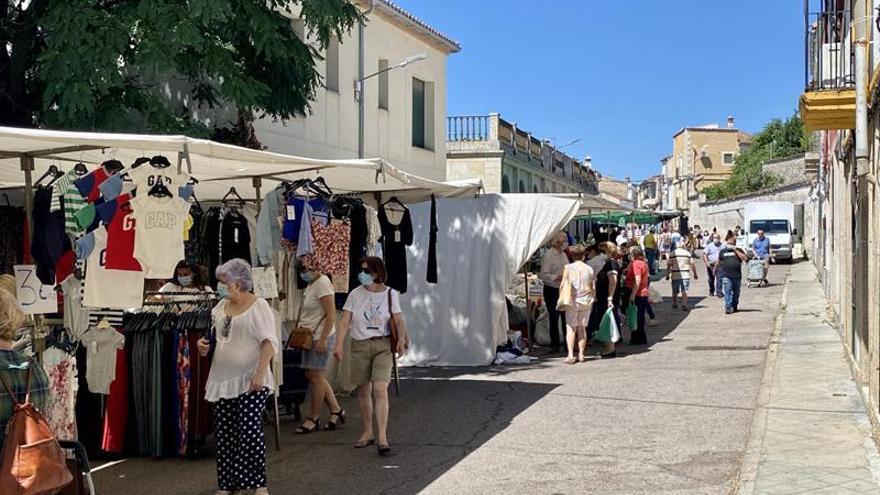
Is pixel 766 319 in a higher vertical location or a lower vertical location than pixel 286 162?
lower

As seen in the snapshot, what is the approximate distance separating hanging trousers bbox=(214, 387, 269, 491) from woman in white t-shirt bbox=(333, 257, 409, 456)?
1612mm

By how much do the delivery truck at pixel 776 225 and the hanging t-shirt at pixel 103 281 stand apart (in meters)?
39.0

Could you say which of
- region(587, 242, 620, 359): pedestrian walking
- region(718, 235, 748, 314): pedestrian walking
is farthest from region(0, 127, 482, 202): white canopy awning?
region(718, 235, 748, 314): pedestrian walking

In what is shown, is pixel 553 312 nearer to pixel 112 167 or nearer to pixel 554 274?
pixel 554 274

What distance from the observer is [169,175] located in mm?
7367

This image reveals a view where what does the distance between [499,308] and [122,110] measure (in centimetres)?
565

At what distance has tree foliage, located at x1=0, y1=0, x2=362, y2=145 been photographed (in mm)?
10469

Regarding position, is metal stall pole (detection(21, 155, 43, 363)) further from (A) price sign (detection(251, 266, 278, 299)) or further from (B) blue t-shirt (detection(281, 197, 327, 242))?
(B) blue t-shirt (detection(281, 197, 327, 242))

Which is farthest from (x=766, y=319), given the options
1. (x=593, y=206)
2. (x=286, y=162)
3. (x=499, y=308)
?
(x=286, y=162)

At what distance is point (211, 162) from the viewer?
8.12m

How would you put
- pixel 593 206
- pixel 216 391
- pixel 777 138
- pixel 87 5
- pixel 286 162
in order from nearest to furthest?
pixel 216 391, pixel 286 162, pixel 87 5, pixel 593 206, pixel 777 138

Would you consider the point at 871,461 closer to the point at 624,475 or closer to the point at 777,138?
the point at 624,475

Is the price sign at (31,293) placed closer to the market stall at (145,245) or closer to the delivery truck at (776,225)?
the market stall at (145,245)

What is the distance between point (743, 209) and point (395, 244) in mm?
42252
